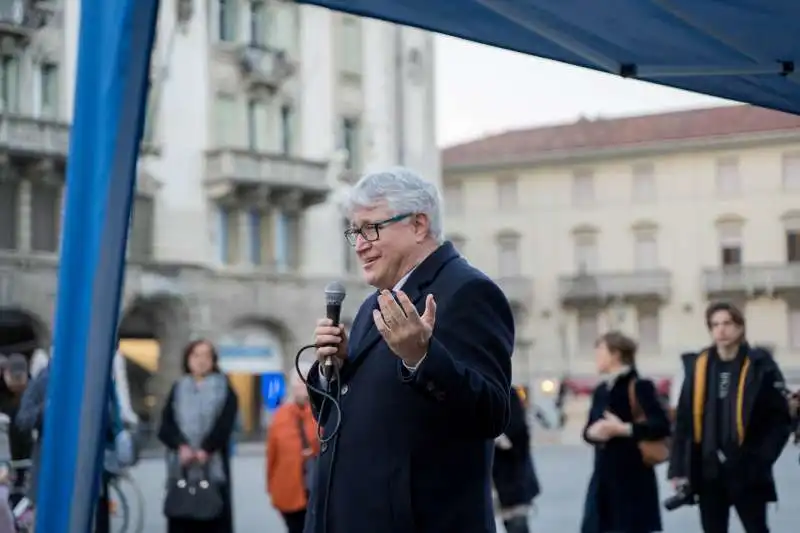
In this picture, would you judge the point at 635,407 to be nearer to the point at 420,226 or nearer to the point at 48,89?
the point at 420,226

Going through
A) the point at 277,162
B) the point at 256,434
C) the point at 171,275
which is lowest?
the point at 256,434

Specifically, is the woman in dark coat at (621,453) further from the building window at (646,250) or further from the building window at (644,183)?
the building window at (646,250)

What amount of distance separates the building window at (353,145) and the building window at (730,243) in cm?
2440

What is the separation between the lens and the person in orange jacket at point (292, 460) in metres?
9.87

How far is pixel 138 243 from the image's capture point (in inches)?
1507

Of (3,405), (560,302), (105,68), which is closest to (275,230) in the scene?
(560,302)

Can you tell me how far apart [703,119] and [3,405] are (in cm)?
6020

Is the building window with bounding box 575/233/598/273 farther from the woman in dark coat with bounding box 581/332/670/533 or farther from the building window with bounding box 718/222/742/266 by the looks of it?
the woman in dark coat with bounding box 581/332/670/533

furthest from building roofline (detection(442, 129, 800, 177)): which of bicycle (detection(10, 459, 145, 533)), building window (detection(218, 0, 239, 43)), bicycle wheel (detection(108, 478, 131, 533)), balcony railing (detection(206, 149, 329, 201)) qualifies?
bicycle wheel (detection(108, 478, 131, 533))

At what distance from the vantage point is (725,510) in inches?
308

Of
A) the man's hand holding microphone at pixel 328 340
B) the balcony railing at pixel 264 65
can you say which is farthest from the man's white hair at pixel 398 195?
the balcony railing at pixel 264 65

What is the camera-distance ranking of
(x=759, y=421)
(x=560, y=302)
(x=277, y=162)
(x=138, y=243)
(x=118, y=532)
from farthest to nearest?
(x=560, y=302), (x=277, y=162), (x=138, y=243), (x=118, y=532), (x=759, y=421)

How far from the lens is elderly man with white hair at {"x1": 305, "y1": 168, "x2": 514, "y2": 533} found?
12.5ft

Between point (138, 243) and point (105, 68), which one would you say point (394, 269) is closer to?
point (105, 68)
